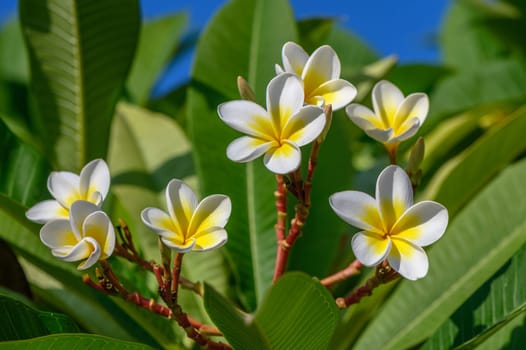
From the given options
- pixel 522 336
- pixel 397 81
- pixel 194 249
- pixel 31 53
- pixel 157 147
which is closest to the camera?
pixel 194 249

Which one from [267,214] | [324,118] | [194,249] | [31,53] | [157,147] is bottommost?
[157,147]

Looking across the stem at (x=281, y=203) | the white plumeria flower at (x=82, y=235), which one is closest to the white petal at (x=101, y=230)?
the white plumeria flower at (x=82, y=235)

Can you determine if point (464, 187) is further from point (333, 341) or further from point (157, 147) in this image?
point (157, 147)

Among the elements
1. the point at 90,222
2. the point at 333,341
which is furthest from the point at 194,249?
the point at 333,341

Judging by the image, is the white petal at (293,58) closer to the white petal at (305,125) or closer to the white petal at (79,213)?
the white petal at (305,125)

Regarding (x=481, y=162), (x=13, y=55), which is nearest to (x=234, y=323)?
(x=481, y=162)

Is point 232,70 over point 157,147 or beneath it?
over

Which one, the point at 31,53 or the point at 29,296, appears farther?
the point at 31,53
